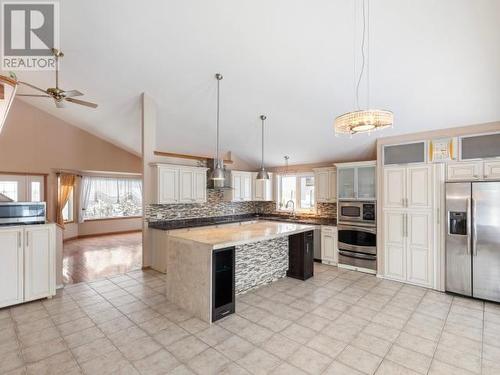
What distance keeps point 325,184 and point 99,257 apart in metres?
5.54

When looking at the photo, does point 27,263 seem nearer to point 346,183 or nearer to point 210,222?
point 210,222

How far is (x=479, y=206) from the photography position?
373 cm

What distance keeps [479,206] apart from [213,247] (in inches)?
150

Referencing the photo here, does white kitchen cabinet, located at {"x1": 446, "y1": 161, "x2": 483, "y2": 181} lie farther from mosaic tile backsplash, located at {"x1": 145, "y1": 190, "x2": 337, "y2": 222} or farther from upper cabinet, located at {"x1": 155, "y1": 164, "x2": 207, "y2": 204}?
upper cabinet, located at {"x1": 155, "y1": 164, "x2": 207, "y2": 204}

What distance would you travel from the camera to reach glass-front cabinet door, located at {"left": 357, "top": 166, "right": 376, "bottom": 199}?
16.4ft

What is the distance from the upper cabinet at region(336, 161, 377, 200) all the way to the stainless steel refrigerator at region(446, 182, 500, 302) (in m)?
1.24

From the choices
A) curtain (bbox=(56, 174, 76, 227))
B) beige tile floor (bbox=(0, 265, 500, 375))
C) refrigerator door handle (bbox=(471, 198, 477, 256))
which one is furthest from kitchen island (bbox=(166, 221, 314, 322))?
curtain (bbox=(56, 174, 76, 227))

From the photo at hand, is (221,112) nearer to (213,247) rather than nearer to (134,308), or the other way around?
(213,247)

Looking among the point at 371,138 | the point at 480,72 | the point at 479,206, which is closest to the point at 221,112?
the point at 371,138

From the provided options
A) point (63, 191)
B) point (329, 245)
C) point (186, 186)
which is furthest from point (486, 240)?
point (63, 191)

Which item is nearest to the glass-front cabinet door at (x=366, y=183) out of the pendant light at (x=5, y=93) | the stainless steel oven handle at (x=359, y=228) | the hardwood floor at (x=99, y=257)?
the stainless steel oven handle at (x=359, y=228)

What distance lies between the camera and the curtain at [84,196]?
834 cm

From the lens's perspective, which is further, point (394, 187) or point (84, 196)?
point (84, 196)

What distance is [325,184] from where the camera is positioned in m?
5.96
